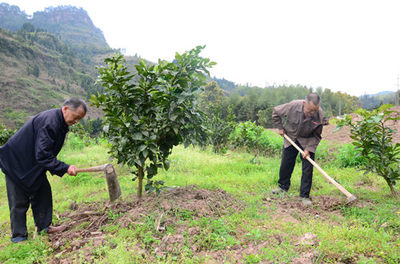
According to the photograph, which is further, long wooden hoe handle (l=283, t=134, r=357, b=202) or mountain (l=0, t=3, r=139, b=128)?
mountain (l=0, t=3, r=139, b=128)

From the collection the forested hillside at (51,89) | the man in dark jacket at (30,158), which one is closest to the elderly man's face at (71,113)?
the man in dark jacket at (30,158)

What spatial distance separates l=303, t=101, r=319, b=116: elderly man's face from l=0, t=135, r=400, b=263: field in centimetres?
148

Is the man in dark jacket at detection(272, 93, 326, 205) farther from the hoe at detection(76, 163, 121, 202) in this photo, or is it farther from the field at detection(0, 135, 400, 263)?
the hoe at detection(76, 163, 121, 202)

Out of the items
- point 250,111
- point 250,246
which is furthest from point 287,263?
point 250,111

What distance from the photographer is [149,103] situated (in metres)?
3.51

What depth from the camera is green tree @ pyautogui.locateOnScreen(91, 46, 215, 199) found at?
10.9 ft

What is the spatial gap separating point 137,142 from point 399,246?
321cm

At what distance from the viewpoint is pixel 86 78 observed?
3607 inches

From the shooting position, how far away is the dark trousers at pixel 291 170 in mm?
4395

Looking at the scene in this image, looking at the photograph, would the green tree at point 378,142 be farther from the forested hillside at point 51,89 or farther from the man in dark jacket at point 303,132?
the forested hillside at point 51,89

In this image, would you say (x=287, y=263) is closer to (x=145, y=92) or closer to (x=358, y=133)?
(x=145, y=92)

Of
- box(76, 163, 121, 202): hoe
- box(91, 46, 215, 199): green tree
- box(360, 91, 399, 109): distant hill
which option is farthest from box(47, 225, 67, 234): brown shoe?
box(360, 91, 399, 109): distant hill

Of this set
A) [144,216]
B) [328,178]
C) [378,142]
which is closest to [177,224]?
[144,216]

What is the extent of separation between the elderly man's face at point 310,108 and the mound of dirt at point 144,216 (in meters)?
1.91
